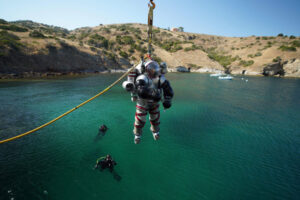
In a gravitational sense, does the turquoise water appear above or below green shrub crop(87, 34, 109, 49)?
below

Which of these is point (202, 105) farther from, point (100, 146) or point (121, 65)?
point (121, 65)

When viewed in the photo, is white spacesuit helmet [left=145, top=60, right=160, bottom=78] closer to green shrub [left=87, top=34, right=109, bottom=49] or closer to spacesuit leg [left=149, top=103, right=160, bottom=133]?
spacesuit leg [left=149, top=103, right=160, bottom=133]

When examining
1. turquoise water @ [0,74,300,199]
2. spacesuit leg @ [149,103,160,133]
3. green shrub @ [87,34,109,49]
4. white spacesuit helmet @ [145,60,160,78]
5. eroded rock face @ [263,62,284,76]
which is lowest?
turquoise water @ [0,74,300,199]

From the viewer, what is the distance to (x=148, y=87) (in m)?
4.29

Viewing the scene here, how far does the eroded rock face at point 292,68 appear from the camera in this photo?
6134cm

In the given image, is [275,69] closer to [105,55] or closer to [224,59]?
[224,59]

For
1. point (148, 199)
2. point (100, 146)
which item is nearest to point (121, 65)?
point (100, 146)

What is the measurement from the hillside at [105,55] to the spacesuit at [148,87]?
4634 centimetres

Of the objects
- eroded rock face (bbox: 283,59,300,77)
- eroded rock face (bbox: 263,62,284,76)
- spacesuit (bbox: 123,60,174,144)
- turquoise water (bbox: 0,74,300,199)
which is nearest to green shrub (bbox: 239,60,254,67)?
eroded rock face (bbox: 263,62,284,76)

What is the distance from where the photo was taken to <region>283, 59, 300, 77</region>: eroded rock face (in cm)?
6134

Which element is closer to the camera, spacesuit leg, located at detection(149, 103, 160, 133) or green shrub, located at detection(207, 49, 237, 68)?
spacesuit leg, located at detection(149, 103, 160, 133)

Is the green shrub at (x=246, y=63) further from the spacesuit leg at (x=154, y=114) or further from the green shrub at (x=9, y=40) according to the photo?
the green shrub at (x=9, y=40)

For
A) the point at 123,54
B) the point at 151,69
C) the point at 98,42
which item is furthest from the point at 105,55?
the point at 151,69

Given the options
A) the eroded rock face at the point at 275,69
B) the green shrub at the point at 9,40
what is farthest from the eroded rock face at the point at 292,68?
the green shrub at the point at 9,40
